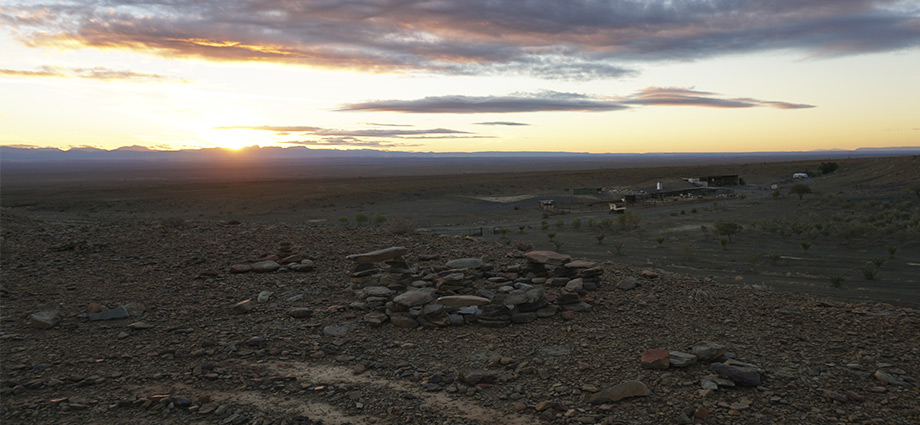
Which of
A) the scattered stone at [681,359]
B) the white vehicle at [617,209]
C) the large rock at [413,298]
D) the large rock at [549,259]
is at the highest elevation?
the large rock at [549,259]

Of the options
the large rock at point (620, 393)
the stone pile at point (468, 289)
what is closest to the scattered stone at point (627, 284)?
the stone pile at point (468, 289)

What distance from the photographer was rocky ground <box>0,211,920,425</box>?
6531mm

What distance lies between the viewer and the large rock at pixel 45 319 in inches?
352

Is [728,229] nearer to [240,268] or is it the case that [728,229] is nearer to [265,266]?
[265,266]

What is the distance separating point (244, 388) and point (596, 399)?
15.3ft

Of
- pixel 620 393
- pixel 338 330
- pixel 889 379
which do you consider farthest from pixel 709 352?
pixel 338 330

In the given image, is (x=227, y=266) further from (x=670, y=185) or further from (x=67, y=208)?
(x=670, y=185)

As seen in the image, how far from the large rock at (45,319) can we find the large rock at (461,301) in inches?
265

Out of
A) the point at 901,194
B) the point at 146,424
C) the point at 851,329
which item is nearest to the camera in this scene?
the point at 146,424

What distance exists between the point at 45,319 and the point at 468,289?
294 inches

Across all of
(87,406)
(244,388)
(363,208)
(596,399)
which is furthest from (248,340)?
(363,208)

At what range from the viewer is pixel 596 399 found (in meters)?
6.59

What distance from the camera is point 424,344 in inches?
335

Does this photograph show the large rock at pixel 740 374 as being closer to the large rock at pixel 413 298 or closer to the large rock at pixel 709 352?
the large rock at pixel 709 352
